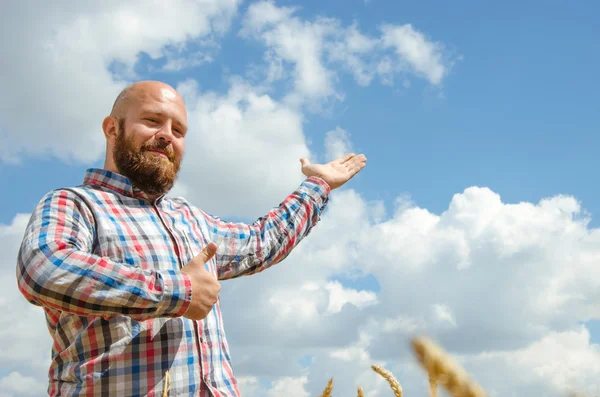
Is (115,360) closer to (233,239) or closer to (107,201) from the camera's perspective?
(107,201)

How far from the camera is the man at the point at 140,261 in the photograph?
282cm

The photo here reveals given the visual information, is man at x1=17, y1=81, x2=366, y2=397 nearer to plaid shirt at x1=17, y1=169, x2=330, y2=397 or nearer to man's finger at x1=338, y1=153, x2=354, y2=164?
plaid shirt at x1=17, y1=169, x2=330, y2=397

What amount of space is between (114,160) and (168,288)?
1572mm

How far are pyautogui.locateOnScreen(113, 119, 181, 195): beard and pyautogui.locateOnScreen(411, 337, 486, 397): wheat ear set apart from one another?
3358 mm

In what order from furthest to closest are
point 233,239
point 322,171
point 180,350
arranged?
point 322,171, point 233,239, point 180,350

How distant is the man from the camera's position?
282 centimetres

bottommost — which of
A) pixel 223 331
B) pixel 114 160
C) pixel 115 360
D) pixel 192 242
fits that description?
pixel 115 360

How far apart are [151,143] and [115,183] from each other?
0.37m

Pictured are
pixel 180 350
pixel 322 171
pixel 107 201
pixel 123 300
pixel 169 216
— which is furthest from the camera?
pixel 322 171

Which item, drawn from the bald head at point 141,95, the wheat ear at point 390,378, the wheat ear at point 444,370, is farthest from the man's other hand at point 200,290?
the wheat ear at point 444,370

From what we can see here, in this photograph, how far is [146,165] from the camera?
12.7ft

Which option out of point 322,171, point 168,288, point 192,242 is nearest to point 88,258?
point 168,288

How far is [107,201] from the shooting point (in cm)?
364

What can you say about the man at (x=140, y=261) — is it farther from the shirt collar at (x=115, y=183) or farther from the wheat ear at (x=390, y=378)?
the wheat ear at (x=390, y=378)
